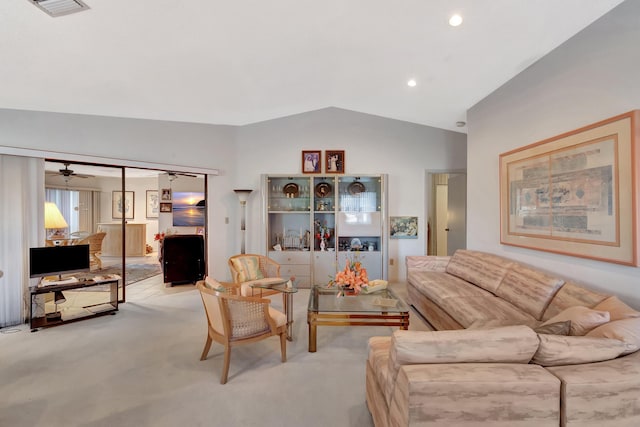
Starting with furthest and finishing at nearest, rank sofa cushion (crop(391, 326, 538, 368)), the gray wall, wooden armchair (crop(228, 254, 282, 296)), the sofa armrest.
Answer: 1. the gray wall
2. the sofa armrest
3. wooden armchair (crop(228, 254, 282, 296))
4. sofa cushion (crop(391, 326, 538, 368))

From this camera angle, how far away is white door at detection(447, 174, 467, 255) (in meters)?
5.07

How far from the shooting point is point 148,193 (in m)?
7.60

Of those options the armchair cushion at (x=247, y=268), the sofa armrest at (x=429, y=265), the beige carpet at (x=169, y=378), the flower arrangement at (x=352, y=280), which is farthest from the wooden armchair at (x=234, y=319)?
the sofa armrest at (x=429, y=265)

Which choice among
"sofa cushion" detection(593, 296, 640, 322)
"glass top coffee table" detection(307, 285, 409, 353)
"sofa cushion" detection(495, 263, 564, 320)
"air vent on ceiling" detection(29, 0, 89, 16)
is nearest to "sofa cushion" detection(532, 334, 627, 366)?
"sofa cushion" detection(593, 296, 640, 322)

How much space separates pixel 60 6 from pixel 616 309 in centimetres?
430

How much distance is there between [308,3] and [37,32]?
2.22 meters

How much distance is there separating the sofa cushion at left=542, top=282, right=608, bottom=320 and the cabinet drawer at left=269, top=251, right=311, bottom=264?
3537mm

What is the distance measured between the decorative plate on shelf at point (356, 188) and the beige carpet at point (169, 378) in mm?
2589

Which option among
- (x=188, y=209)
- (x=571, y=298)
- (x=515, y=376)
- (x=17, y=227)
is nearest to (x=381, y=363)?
(x=515, y=376)

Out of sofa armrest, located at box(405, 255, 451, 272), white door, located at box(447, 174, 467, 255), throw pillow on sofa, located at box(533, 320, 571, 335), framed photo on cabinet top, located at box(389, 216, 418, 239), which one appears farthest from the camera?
framed photo on cabinet top, located at box(389, 216, 418, 239)

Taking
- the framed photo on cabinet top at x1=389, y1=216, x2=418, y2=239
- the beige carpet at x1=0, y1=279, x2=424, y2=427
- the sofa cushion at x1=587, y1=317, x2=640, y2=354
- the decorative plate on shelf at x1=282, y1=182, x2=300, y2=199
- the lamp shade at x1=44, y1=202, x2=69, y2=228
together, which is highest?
the decorative plate on shelf at x1=282, y1=182, x2=300, y2=199

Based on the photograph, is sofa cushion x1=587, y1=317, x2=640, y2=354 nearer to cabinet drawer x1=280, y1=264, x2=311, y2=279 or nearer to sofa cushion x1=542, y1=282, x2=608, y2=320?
sofa cushion x1=542, y1=282, x2=608, y2=320

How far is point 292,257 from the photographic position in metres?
5.34

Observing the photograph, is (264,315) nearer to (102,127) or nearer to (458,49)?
(458,49)
